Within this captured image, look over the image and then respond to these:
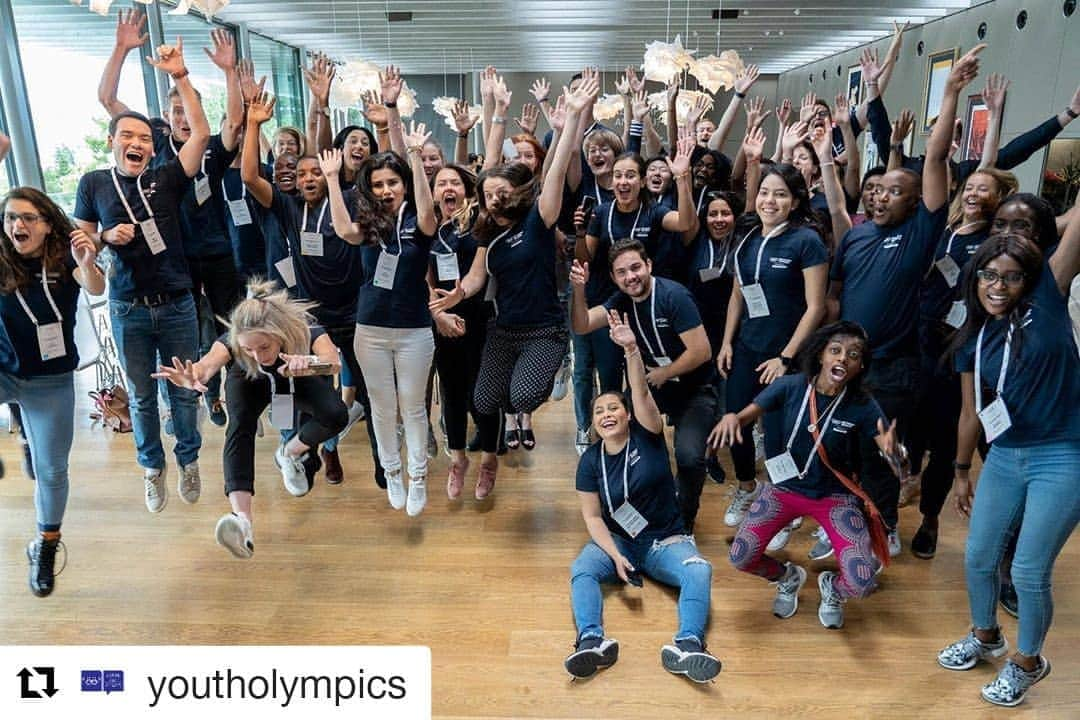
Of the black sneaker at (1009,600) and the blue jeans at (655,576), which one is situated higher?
the blue jeans at (655,576)

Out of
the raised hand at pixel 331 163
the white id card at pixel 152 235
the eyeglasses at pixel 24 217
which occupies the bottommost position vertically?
the white id card at pixel 152 235

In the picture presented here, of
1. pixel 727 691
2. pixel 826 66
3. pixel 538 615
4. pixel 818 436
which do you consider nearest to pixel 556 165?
pixel 818 436

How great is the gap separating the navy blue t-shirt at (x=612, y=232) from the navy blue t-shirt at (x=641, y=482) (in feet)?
3.34

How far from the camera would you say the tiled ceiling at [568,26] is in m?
8.73

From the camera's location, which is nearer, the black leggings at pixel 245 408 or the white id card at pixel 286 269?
the black leggings at pixel 245 408

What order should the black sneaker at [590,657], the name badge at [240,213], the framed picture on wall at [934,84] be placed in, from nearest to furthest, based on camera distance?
the black sneaker at [590,657] → the name badge at [240,213] → the framed picture on wall at [934,84]

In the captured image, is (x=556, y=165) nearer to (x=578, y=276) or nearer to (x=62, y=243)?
(x=578, y=276)

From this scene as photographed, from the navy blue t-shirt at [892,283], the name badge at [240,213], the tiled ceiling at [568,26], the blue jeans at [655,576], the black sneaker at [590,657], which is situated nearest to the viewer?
the black sneaker at [590,657]

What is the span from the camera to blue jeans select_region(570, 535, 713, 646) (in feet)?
8.46

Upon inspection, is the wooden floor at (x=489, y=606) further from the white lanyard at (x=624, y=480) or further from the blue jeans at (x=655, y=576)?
the white lanyard at (x=624, y=480)

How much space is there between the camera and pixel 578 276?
311 centimetres

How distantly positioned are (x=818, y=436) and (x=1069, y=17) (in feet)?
21.3

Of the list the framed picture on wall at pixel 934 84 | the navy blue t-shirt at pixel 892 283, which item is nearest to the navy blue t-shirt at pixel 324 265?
the navy blue t-shirt at pixel 892 283

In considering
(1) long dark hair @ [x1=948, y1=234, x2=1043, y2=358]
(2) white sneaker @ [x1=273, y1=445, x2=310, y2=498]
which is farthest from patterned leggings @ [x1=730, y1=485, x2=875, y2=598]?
(2) white sneaker @ [x1=273, y1=445, x2=310, y2=498]
